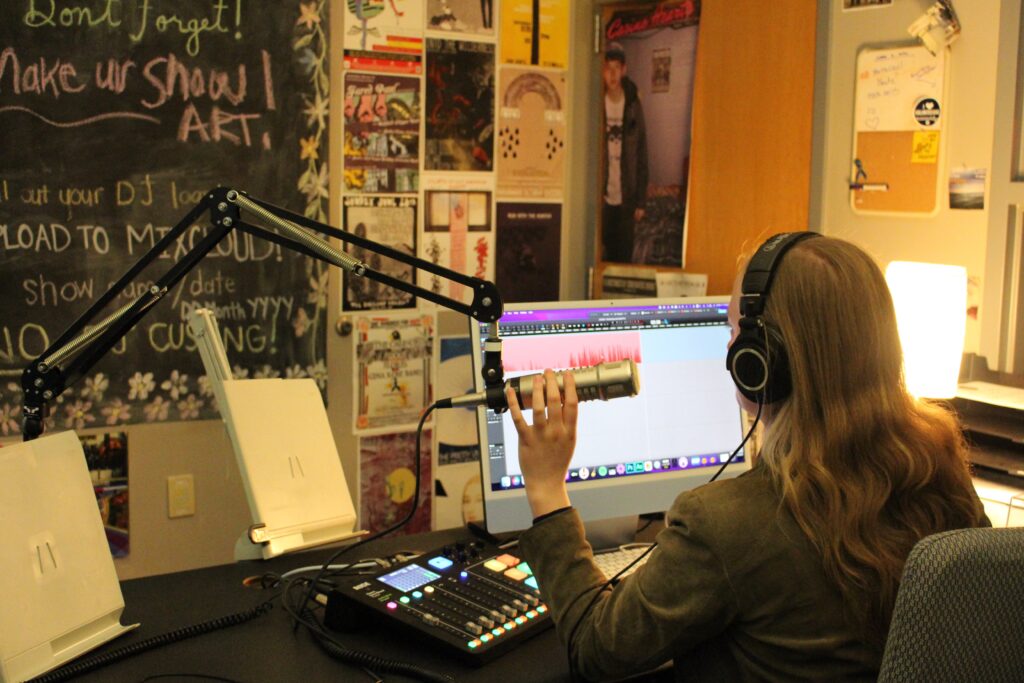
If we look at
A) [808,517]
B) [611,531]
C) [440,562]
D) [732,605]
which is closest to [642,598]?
[732,605]

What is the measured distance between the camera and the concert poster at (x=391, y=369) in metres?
3.06

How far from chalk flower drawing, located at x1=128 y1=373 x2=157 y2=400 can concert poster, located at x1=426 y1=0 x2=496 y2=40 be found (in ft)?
4.24

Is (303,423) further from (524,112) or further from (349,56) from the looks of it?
(524,112)

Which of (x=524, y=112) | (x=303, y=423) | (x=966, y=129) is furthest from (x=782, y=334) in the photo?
(x=524, y=112)

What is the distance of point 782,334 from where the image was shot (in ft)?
3.95

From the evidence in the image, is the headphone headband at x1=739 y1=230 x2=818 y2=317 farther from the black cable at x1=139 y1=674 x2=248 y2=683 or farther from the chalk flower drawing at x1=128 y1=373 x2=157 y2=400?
the chalk flower drawing at x1=128 y1=373 x2=157 y2=400

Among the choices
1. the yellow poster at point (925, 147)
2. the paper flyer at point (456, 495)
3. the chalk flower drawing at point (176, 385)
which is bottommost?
the paper flyer at point (456, 495)

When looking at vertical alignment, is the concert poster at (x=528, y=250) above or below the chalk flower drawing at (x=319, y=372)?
above

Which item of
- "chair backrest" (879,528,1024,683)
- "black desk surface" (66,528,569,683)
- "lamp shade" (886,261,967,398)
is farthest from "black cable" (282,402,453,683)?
"lamp shade" (886,261,967,398)

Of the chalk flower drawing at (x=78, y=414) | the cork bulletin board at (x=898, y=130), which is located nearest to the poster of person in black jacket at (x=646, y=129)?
the cork bulletin board at (x=898, y=130)

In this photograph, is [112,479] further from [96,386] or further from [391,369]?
[391,369]

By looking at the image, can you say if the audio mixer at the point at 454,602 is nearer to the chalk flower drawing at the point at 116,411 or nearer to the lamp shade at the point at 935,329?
the lamp shade at the point at 935,329

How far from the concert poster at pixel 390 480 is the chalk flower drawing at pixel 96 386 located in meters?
0.75

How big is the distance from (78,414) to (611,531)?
4.97 feet
